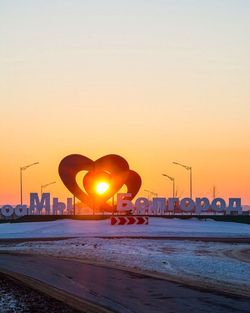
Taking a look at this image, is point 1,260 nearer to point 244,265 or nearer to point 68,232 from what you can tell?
point 244,265

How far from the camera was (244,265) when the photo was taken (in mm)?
26297

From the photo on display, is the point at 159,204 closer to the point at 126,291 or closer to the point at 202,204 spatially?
the point at 202,204

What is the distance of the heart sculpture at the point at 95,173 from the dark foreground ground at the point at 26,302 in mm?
58976

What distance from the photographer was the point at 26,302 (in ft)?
53.0

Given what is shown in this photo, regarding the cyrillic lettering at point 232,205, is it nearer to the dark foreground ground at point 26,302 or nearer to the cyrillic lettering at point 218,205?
the cyrillic lettering at point 218,205

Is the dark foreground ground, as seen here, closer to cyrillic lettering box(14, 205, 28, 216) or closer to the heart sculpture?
the heart sculpture

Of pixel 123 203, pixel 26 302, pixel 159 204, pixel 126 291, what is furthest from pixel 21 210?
pixel 26 302

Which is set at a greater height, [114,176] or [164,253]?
[114,176]

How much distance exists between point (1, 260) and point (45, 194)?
5608 centimetres

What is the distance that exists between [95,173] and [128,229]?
569 inches

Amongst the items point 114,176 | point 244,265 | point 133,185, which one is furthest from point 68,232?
point 244,265

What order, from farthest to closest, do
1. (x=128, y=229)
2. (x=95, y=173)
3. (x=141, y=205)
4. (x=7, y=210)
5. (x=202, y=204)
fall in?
(x=7, y=210) < (x=202, y=204) < (x=141, y=205) < (x=95, y=173) < (x=128, y=229)

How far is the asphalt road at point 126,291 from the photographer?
15.0 m

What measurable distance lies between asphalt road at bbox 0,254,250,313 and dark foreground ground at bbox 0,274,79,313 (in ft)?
3.09
